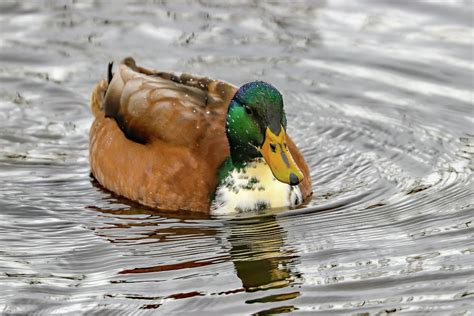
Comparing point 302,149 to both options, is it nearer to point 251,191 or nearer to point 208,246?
point 251,191

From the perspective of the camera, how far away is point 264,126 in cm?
1006

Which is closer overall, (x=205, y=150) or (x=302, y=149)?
(x=205, y=150)

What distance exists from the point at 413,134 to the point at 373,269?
3.22m

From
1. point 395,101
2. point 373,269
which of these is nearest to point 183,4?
point 395,101

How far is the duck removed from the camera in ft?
33.0

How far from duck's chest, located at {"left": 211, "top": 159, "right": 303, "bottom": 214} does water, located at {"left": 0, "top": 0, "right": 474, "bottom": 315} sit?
0.41 ft

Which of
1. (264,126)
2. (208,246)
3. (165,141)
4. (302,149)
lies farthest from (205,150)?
(302,149)

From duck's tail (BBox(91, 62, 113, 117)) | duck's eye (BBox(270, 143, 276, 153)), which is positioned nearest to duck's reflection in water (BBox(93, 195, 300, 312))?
duck's eye (BBox(270, 143, 276, 153))

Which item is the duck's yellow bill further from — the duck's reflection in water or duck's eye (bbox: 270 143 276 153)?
the duck's reflection in water

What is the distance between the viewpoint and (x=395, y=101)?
1282 centimetres

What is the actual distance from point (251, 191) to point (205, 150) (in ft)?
1.66

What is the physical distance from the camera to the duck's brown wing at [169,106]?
1060 cm

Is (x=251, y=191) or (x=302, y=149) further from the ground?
(x=251, y=191)

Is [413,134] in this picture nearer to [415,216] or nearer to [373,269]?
[415,216]
